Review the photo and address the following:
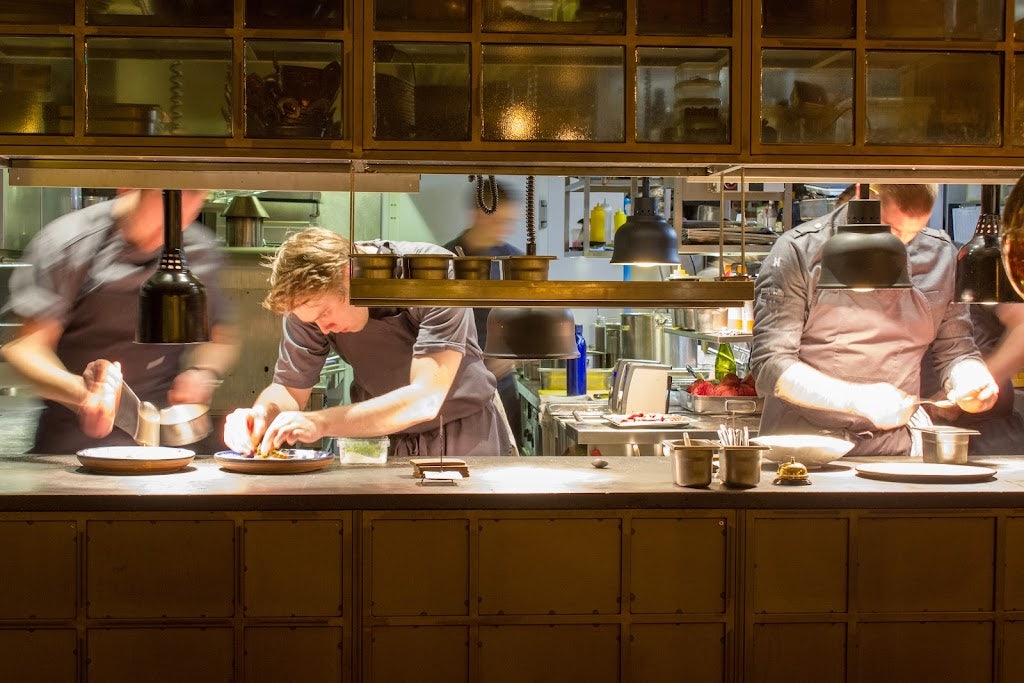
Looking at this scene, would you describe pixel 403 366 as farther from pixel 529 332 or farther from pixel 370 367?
pixel 529 332

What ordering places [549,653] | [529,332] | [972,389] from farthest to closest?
[972,389] → [529,332] → [549,653]

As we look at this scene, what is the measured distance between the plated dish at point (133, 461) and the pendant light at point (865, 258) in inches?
97.5

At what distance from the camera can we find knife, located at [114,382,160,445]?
14.8 ft

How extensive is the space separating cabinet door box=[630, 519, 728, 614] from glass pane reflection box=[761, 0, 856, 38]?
1.84 metres

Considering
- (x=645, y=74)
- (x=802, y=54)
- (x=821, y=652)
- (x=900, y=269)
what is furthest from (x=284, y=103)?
(x=821, y=652)

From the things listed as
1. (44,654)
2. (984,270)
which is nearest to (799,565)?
(984,270)

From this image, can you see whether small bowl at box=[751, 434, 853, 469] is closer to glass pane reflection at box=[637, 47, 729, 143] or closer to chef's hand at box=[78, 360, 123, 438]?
glass pane reflection at box=[637, 47, 729, 143]

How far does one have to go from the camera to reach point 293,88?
4062 millimetres

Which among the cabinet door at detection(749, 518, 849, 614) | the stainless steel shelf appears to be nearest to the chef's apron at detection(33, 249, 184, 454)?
the stainless steel shelf

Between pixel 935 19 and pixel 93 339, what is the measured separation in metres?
3.86

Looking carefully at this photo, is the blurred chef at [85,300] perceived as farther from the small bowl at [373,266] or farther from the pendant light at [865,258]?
the pendant light at [865,258]

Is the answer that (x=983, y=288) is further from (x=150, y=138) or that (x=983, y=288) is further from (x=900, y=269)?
(x=150, y=138)

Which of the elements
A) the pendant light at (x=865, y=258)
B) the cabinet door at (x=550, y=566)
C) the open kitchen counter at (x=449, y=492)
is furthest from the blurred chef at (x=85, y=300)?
the pendant light at (x=865, y=258)

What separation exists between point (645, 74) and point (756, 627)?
6.63 feet
